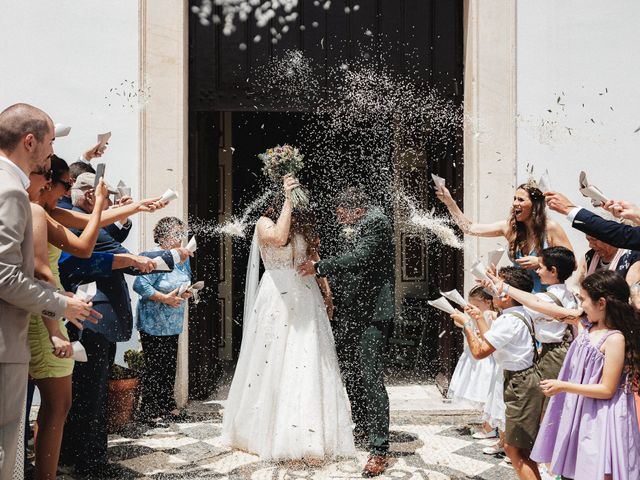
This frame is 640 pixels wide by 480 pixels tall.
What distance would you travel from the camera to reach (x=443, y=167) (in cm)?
651

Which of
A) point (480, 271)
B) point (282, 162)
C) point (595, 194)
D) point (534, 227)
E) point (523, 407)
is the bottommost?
point (523, 407)

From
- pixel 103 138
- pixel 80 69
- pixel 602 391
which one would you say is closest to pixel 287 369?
pixel 103 138

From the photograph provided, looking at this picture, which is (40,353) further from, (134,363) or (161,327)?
(134,363)

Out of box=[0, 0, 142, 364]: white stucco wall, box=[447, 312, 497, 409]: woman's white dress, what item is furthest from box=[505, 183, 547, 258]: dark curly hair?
box=[0, 0, 142, 364]: white stucco wall

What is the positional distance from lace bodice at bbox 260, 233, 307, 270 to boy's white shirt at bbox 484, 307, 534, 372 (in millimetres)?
1581

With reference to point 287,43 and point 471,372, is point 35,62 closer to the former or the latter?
point 287,43

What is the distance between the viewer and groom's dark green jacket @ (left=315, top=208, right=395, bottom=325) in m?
4.50

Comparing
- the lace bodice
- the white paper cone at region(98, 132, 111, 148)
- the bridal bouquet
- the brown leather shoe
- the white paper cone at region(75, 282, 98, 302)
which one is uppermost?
the white paper cone at region(98, 132, 111, 148)

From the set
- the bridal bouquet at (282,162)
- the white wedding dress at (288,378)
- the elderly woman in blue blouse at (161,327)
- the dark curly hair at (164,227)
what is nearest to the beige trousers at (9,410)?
the white wedding dress at (288,378)

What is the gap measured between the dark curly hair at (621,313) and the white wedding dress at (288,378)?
2.04 meters

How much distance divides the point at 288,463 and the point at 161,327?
1738 mm

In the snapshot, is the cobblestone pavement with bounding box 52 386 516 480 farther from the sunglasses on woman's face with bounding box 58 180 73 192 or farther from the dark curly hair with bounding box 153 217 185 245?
the sunglasses on woman's face with bounding box 58 180 73 192

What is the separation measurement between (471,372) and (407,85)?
2.77 meters

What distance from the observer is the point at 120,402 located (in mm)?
5258
